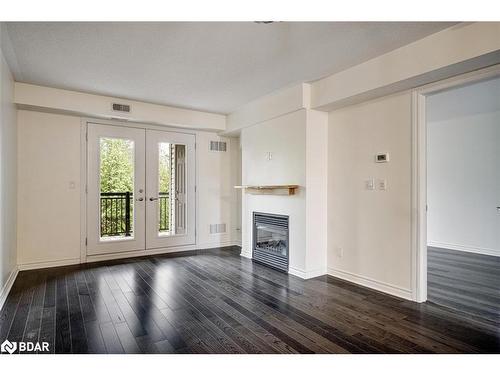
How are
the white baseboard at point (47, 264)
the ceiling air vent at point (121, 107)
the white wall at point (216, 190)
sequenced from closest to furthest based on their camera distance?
the white baseboard at point (47, 264)
the ceiling air vent at point (121, 107)
the white wall at point (216, 190)

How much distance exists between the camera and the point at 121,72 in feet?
11.6

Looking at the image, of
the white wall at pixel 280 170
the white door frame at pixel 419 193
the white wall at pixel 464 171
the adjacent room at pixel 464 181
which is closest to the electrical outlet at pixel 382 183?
the white door frame at pixel 419 193

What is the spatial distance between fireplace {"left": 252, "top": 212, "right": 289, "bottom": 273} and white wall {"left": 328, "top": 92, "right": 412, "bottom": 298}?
25.0 inches

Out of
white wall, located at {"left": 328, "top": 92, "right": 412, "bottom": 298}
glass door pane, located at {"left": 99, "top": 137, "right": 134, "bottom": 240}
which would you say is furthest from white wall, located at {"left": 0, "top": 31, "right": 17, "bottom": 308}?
white wall, located at {"left": 328, "top": 92, "right": 412, "bottom": 298}

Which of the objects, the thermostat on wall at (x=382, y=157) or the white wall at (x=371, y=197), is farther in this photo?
the thermostat on wall at (x=382, y=157)

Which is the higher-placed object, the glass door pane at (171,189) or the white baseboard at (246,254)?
the glass door pane at (171,189)

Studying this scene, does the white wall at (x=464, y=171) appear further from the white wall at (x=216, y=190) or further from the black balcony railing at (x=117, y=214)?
the black balcony railing at (x=117, y=214)

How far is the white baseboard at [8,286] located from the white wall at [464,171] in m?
6.46

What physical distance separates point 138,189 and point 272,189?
227cm

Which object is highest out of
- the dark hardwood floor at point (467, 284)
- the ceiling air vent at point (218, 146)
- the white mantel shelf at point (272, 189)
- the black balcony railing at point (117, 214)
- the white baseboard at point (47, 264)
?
the ceiling air vent at point (218, 146)

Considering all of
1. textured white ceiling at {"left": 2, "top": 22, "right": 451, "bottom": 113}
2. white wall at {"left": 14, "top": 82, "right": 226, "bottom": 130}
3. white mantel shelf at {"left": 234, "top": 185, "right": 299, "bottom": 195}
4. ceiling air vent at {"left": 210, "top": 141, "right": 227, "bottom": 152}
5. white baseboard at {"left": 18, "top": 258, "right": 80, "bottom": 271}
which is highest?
textured white ceiling at {"left": 2, "top": 22, "right": 451, "bottom": 113}

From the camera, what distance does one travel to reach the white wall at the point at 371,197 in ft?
10.5

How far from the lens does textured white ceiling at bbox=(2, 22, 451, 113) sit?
2.58m

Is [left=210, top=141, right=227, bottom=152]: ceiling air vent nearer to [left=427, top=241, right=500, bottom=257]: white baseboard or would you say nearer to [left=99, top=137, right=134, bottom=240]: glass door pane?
[left=99, top=137, right=134, bottom=240]: glass door pane
